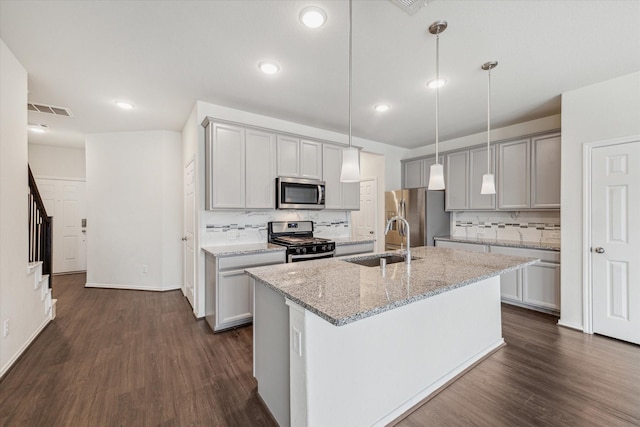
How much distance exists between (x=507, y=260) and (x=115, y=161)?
565 cm

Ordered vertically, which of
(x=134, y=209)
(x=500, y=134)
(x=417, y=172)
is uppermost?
(x=500, y=134)

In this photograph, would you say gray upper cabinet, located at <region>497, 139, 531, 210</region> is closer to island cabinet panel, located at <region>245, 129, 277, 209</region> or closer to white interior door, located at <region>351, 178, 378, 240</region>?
white interior door, located at <region>351, 178, 378, 240</region>

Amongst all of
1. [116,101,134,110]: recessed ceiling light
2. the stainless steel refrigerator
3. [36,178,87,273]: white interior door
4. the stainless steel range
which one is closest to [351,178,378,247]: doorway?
the stainless steel refrigerator

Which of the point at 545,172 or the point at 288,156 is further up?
the point at 288,156

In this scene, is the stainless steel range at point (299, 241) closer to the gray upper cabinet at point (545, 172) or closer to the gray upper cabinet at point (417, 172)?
the gray upper cabinet at point (417, 172)

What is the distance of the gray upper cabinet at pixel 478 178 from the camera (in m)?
4.10

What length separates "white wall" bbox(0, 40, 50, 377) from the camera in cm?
222

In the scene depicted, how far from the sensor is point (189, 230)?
12.8ft

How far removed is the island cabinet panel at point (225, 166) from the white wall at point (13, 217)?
157 centimetres

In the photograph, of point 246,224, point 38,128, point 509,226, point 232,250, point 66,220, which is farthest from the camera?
point 66,220

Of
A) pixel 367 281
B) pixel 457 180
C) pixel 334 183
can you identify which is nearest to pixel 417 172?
pixel 457 180

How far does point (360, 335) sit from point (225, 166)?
2457 mm

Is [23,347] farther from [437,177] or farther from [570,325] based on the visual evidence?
[570,325]

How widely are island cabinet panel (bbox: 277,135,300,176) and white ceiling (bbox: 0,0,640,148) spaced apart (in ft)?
1.21
